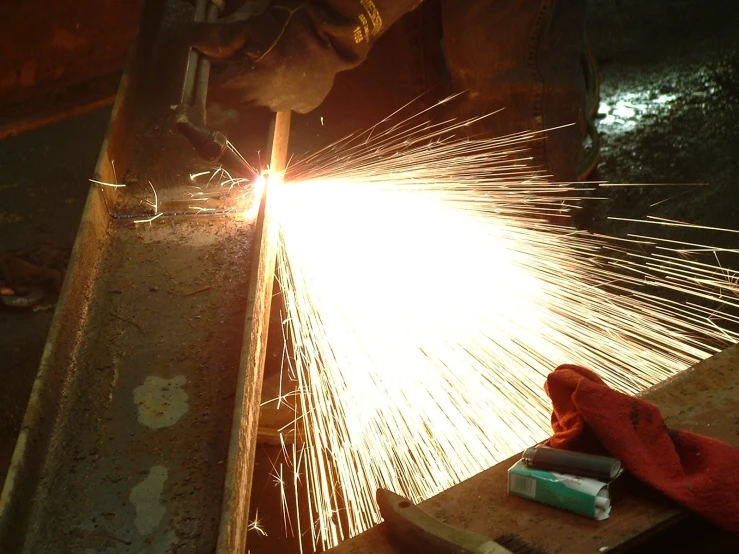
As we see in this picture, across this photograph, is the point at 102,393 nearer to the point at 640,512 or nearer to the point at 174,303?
the point at 174,303

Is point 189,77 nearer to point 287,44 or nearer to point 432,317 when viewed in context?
point 287,44

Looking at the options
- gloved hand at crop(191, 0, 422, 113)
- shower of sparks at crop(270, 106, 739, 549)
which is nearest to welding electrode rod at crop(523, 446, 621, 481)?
shower of sparks at crop(270, 106, 739, 549)

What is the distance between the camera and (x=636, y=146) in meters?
4.16

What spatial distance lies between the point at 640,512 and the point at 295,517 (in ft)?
5.12

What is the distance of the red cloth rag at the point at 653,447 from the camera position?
1.30 m

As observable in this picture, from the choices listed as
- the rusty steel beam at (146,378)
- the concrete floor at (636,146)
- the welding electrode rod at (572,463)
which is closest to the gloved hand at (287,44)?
the rusty steel beam at (146,378)

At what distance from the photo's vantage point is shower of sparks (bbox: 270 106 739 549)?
248 cm

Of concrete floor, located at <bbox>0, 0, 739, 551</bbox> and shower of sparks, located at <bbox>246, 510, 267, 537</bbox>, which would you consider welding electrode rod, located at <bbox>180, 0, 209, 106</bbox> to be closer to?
shower of sparks, located at <bbox>246, 510, 267, 537</bbox>

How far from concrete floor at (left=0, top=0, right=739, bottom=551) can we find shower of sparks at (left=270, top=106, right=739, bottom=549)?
0.67 m

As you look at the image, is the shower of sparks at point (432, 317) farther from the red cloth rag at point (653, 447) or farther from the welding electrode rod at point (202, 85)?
the red cloth rag at point (653, 447)

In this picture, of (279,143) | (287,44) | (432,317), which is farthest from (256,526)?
(287,44)

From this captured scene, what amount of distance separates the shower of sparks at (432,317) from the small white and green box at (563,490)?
3.18ft

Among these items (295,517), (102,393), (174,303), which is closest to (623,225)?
(295,517)

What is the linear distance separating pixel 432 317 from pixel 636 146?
2.20 meters
